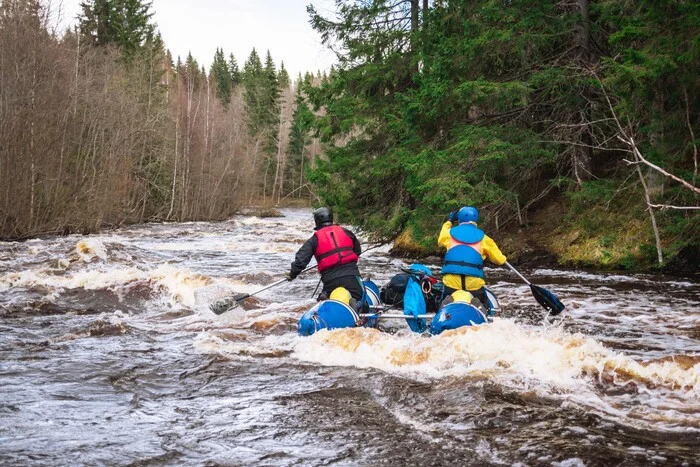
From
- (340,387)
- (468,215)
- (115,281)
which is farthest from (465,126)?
(340,387)

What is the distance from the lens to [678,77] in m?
10.8

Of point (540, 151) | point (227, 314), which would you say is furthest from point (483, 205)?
point (227, 314)

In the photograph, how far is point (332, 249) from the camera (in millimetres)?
7770

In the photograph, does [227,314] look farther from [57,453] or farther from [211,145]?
[211,145]

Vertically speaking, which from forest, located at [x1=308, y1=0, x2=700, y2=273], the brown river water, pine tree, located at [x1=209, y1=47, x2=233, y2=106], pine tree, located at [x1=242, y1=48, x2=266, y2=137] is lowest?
the brown river water

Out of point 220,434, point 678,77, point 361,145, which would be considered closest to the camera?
point 220,434

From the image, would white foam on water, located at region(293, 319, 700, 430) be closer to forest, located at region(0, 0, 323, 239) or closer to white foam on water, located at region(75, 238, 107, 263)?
white foam on water, located at region(75, 238, 107, 263)

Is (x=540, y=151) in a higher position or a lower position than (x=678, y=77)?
lower

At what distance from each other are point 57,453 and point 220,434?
1102mm

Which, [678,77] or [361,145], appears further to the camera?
[361,145]

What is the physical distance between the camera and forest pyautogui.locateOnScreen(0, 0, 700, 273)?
11.7 metres

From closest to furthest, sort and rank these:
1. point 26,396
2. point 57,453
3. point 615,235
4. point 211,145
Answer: point 57,453, point 26,396, point 615,235, point 211,145

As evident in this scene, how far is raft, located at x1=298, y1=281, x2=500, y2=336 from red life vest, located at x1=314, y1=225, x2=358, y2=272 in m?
0.58

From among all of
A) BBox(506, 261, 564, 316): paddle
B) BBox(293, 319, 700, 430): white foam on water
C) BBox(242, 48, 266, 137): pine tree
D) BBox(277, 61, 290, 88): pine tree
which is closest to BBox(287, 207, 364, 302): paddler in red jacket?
BBox(293, 319, 700, 430): white foam on water
